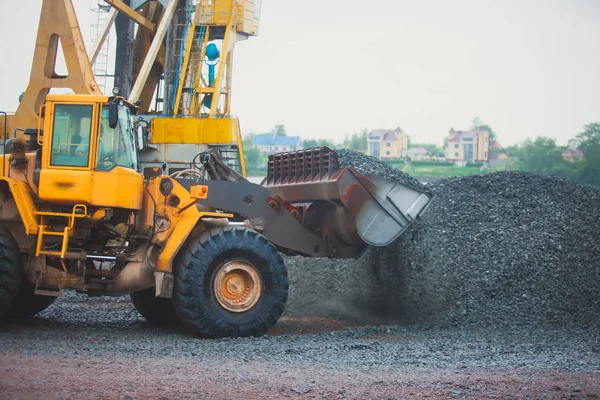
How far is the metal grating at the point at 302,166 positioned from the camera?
Result: 11852 millimetres

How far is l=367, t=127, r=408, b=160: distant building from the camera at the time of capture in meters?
95.5

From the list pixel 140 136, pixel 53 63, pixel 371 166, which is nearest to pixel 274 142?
pixel 53 63

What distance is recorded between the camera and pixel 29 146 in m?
10.5

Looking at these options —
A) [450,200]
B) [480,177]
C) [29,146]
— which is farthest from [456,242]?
[29,146]

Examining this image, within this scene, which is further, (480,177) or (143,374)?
(480,177)

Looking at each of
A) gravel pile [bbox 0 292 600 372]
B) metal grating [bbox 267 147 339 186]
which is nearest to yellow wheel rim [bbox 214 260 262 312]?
gravel pile [bbox 0 292 600 372]

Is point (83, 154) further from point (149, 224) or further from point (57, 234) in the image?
point (149, 224)

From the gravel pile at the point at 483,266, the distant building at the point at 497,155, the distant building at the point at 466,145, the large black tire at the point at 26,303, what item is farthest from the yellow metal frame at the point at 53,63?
the distant building at the point at 466,145

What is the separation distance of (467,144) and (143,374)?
79.2 metres

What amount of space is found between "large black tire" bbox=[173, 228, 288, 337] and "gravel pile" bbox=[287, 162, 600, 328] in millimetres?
2482

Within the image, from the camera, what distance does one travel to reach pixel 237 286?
35.1ft

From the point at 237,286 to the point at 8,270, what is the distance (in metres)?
2.51

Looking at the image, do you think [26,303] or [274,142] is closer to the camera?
[26,303]

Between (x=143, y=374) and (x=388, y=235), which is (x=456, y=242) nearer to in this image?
(x=388, y=235)
